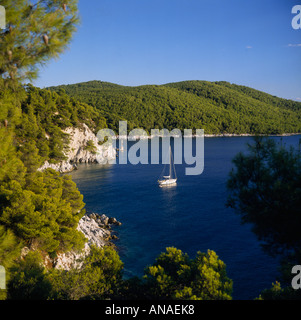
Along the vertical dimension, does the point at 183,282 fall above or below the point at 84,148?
below

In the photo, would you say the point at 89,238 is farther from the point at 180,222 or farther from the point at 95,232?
the point at 180,222

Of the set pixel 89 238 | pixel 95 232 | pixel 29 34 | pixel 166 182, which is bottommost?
pixel 95 232

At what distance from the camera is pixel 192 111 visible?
132500 mm

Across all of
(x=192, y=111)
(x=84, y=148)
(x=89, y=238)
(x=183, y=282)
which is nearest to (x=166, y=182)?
(x=89, y=238)

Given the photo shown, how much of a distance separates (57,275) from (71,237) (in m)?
3.85

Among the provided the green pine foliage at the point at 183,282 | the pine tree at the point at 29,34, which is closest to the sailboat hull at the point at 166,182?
the green pine foliage at the point at 183,282

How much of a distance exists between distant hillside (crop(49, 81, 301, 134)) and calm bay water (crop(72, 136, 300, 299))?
61.4 meters

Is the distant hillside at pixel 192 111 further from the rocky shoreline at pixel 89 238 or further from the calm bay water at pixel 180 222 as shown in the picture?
the rocky shoreline at pixel 89 238

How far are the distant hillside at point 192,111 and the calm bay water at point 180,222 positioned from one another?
6140 cm

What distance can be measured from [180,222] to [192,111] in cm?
11518

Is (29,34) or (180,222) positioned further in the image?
(180,222)

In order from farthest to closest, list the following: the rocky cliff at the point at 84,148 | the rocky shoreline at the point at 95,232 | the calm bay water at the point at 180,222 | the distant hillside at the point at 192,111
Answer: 1. the distant hillside at the point at 192,111
2. the rocky cliff at the point at 84,148
3. the calm bay water at the point at 180,222
4. the rocky shoreline at the point at 95,232

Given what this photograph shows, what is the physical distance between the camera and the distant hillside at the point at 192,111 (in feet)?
380
